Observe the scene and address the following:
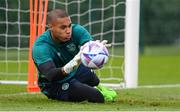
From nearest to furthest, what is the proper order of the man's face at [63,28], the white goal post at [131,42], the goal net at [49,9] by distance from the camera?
the man's face at [63,28]
the white goal post at [131,42]
the goal net at [49,9]

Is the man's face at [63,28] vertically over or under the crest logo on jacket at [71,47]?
over

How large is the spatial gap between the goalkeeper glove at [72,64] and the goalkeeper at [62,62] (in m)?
0.06

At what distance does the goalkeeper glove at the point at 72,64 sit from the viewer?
7.72 metres

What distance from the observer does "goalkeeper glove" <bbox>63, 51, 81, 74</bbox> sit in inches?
304

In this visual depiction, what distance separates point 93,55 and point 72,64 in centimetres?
25

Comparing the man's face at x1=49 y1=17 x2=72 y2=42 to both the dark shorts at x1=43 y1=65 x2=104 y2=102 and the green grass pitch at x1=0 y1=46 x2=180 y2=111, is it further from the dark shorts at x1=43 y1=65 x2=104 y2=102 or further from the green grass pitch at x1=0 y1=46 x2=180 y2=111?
the green grass pitch at x1=0 y1=46 x2=180 y2=111

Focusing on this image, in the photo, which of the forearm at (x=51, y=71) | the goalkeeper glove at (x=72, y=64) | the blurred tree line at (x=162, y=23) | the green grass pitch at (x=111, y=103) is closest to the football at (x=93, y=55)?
the goalkeeper glove at (x=72, y=64)

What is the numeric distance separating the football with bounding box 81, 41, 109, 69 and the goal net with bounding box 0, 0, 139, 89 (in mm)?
3605

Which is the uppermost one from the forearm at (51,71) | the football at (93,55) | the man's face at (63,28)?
the man's face at (63,28)

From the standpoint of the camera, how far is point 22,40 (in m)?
12.6

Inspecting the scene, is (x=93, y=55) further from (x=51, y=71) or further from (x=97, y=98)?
(x=97, y=98)

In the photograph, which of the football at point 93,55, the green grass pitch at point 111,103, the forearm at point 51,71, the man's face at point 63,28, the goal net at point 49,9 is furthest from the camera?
the goal net at point 49,9

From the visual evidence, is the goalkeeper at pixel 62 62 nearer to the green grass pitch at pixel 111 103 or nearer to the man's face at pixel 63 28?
the man's face at pixel 63 28

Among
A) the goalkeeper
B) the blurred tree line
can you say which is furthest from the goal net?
the blurred tree line
